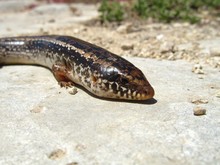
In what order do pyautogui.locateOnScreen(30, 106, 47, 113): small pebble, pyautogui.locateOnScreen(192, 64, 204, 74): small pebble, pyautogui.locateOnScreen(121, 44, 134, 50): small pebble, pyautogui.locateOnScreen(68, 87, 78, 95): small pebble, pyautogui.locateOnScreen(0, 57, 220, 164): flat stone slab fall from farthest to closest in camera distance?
pyautogui.locateOnScreen(121, 44, 134, 50): small pebble, pyautogui.locateOnScreen(192, 64, 204, 74): small pebble, pyautogui.locateOnScreen(68, 87, 78, 95): small pebble, pyautogui.locateOnScreen(30, 106, 47, 113): small pebble, pyautogui.locateOnScreen(0, 57, 220, 164): flat stone slab

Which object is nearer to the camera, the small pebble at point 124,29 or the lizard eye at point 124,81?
the lizard eye at point 124,81

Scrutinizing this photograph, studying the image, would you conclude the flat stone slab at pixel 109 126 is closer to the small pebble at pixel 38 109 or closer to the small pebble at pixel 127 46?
the small pebble at pixel 38 109

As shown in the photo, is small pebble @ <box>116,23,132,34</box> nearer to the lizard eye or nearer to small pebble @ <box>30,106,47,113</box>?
the lizard eye

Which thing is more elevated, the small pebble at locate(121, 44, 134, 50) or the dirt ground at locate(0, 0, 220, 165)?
the small pebble at locate(121, 44, 134, 50)

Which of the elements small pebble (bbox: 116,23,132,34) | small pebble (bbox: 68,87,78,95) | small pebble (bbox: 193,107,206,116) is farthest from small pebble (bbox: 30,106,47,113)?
small pebble (bbox: 116,23,132,34)

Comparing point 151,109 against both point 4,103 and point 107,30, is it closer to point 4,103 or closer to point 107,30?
point 4,103

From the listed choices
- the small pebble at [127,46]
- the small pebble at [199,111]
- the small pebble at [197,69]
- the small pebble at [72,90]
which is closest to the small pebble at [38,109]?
the small pebble at [72,90]

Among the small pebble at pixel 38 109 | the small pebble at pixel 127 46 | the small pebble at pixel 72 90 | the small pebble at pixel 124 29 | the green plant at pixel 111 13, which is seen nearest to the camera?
the small pebble at pixel 38 109

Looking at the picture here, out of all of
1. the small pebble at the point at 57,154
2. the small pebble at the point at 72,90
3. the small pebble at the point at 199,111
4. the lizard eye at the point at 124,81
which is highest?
the lizard eye at the point at 124,81
